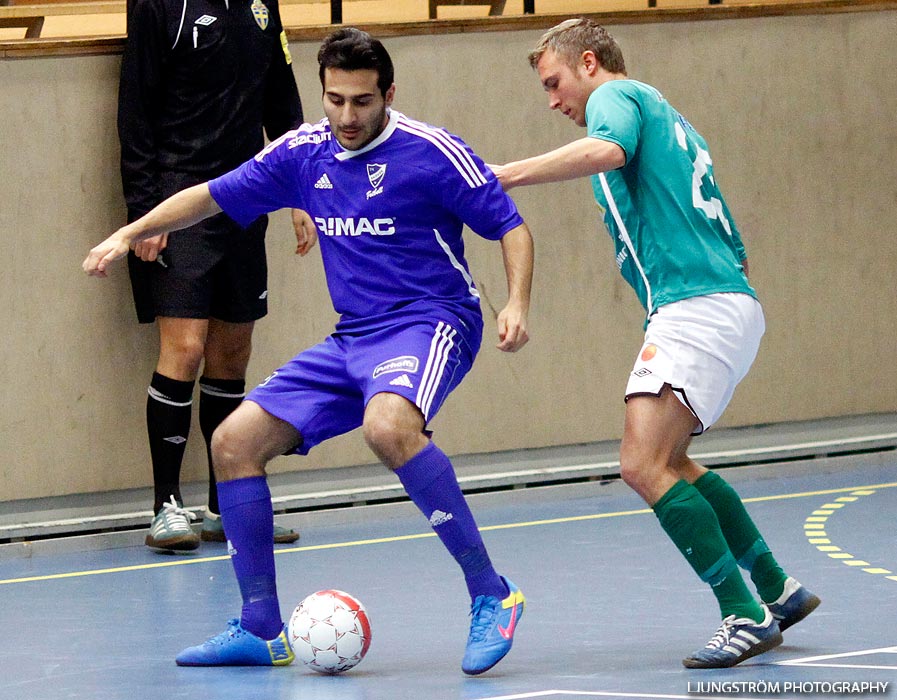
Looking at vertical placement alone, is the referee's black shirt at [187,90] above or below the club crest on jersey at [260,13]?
below

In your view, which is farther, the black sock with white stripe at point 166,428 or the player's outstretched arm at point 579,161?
the black sock with white stripe at point 166,428

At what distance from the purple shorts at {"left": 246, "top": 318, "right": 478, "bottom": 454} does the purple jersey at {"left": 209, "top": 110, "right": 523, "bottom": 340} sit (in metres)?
0.07

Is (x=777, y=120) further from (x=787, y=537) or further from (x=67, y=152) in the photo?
(x=67, y=152)

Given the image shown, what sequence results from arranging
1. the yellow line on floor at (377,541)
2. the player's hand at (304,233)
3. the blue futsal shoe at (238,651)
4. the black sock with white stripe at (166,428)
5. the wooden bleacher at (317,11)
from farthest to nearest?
the wooden bleacher at (317,11) < the player's hand at (304,233) < the black sock with white stripe at (166,428) < the yellow line on floor at (377,541) < the blue futsal shoe at (238,651)

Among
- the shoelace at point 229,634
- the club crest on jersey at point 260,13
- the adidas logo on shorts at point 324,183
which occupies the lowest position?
the shoelace at point 229,634

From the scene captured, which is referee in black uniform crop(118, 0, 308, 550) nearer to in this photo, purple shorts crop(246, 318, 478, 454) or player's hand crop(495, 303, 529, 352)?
purple shorts crop(246, 318, 478, 454)

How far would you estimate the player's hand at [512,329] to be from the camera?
4.25 m

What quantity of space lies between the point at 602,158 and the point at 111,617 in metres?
2.35

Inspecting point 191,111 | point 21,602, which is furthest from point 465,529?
point 191,111

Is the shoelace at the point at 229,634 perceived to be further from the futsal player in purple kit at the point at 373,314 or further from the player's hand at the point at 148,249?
the player's hand at the point at 148,249

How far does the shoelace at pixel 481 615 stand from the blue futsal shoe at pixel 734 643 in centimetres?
55

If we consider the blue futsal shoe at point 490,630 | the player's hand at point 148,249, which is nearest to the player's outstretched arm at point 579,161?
the blue futsal shoe at point 490,630

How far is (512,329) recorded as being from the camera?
14.0 feet

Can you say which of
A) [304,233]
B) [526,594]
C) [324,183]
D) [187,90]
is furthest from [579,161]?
[187,90]
